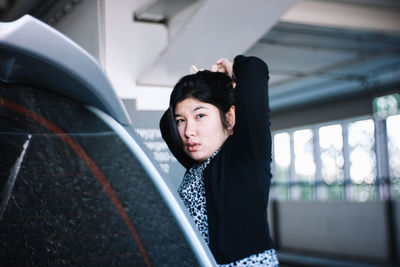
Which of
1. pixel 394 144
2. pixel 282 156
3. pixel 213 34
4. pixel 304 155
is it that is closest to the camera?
pixel 213 34

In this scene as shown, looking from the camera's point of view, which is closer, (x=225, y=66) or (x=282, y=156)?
(x=225, y=66)

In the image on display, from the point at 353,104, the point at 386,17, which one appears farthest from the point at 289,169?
the point at 386,17

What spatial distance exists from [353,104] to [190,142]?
468 inches

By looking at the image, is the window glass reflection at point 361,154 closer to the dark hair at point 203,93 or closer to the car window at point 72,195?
the dark hair at point 203,93

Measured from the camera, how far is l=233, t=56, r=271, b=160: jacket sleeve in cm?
136

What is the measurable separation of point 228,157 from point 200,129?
0.17 metres

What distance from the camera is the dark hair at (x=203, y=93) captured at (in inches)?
61.0

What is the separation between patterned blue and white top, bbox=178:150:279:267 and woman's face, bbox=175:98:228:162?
37mm

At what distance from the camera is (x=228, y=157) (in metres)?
1.41

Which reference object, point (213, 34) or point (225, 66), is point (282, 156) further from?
point (225, 66)

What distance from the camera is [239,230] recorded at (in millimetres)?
1301

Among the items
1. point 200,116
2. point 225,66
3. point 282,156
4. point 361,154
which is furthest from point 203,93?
point 282,156

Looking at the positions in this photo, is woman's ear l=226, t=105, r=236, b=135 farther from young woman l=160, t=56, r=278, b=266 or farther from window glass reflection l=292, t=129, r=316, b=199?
window glass reflection l=292, t=129, r=316, b=199

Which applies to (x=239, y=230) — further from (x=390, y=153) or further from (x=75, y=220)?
(x=390, y=153)
